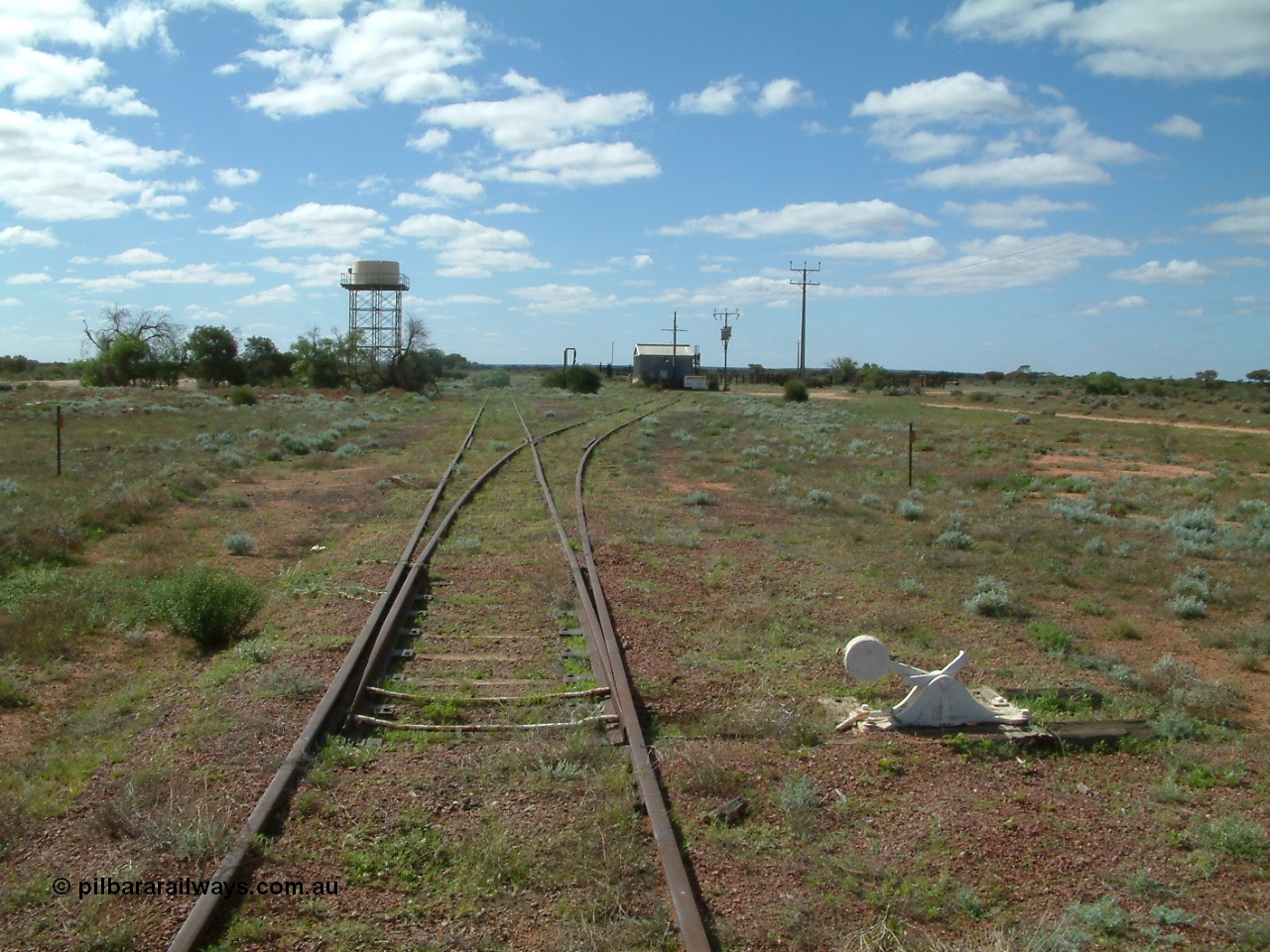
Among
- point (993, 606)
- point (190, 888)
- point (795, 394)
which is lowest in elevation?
point (190, 888)

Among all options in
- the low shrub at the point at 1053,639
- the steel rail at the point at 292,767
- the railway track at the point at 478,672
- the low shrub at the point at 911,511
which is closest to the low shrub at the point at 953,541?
the low shrub at the point at 911,511

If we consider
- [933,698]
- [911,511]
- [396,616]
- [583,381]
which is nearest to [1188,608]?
[933,698]

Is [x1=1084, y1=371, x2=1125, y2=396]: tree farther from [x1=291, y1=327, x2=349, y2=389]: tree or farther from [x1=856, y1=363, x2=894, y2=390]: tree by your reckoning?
[x1=291, y1=327, x2=349, y2=389]: tree

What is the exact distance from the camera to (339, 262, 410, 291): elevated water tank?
281 feet

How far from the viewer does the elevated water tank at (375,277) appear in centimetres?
8569

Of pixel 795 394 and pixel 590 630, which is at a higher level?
pixel 795 394

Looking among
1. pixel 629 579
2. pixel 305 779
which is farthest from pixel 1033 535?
pixel 305 779

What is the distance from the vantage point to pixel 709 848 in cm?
502

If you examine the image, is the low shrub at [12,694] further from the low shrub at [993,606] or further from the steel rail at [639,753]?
the low shrub at [993,606]

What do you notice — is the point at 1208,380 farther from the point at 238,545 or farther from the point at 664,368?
the point at 238,545

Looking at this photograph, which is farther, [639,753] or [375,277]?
[375,277]

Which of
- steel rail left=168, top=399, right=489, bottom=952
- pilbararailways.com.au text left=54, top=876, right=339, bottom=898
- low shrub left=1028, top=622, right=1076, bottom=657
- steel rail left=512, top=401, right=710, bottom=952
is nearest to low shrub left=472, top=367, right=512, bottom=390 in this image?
steel rail left=512, top=401, right=710, bottom=952

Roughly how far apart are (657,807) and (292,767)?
214cm

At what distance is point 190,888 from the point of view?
14.9 ft
